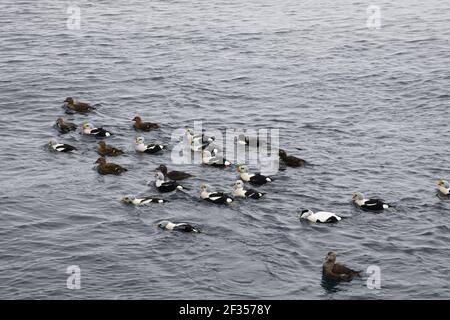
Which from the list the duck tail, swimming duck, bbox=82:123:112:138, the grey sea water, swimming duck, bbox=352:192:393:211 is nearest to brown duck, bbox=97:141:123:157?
the grey sea water

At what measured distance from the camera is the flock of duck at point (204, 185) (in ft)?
86.2

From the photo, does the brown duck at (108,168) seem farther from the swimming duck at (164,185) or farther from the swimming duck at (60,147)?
the swimming duck at (60,147)

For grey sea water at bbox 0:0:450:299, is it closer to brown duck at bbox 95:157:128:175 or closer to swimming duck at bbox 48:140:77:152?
brown duck at bbox 95:157:128:175

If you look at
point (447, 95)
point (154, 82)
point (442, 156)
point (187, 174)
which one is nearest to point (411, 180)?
point (442, 156)

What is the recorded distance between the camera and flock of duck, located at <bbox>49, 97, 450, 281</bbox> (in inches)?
1035

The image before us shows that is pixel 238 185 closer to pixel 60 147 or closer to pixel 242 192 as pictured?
pixel 242 192

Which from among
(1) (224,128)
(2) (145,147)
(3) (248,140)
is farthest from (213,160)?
(1) (224,128)

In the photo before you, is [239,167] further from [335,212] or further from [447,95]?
[447,95]

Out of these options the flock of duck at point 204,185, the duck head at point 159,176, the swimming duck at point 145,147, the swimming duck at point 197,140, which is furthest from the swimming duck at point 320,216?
the swimming duck at point 145,147

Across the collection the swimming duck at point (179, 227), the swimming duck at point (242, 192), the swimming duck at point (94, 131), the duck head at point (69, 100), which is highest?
the duck head at point (69, 100)

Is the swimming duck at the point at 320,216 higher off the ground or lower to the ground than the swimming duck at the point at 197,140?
lower

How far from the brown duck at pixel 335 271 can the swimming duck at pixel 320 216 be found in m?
3.33

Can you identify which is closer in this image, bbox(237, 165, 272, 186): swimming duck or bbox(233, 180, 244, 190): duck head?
bbox(233, 180, 244, 190): duck head

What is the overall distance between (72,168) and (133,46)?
18.5 metres
